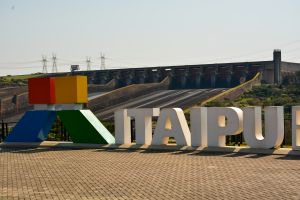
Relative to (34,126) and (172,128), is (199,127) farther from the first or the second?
(34,126)

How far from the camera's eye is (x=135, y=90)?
84688 mm

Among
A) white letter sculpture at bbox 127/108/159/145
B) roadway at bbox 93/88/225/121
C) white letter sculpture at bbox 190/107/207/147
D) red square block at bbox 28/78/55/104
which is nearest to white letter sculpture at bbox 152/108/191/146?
white letter sculpture at bbox 190/107/207/147

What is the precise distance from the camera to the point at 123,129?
21719 millimetres

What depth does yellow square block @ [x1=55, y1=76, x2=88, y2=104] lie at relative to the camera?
2320 cm

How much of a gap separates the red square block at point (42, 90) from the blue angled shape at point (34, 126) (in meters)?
0.55

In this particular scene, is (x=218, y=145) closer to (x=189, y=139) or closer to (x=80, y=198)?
(x=189, y=139)

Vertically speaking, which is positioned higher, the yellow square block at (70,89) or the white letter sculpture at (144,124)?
the yellow square block at (70,89)

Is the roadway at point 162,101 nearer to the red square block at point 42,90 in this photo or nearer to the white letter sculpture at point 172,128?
the red square block at point 42,90

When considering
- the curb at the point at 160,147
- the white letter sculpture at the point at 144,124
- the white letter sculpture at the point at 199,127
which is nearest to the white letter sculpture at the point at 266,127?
the curb at the point at 160,147

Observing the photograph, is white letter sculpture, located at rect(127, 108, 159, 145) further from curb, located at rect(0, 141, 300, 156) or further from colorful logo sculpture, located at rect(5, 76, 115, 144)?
colorful logo sculpture, located at rect(5, 76, 115, 144)

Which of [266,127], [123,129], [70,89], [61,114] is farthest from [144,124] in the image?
[266,127]

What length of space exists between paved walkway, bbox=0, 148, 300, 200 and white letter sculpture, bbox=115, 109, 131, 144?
8.08 ft

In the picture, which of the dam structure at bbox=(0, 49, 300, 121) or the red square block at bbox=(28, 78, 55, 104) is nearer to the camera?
the red square block at bbox=(28, 78, 55, 104)

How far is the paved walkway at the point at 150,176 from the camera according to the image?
10750mm
